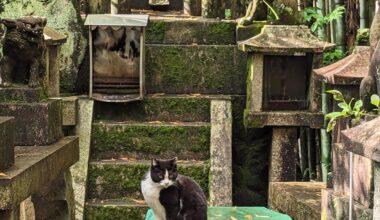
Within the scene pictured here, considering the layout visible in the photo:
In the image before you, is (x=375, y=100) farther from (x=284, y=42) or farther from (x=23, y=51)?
(x=284, y=42)

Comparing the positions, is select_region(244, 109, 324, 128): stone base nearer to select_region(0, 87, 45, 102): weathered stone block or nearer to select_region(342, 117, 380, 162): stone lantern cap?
select_region(0, 87, 45, 102): weathered stone block

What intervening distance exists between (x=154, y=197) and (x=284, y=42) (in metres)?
3.72

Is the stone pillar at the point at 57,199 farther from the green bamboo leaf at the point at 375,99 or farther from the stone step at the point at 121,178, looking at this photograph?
the green bamboo leaf at the point at 375,99

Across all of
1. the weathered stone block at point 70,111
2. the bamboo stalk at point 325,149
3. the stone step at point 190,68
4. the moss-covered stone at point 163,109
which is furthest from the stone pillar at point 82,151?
the bamboo stalk at point 325,149

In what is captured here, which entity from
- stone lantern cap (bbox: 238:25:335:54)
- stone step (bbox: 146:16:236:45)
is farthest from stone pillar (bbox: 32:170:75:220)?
stone step (bbox: 146:16:236:45)

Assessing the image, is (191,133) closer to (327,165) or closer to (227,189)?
(227,189)

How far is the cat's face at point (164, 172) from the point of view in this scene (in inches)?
292

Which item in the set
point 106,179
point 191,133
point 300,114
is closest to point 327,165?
point 300,114

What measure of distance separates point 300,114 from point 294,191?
→ 59.2 inches

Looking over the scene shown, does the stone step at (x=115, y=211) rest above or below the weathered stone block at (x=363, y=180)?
below

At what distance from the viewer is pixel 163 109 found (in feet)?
37.3

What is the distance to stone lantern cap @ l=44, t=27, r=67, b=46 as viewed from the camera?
10.1m

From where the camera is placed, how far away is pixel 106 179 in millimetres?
10320

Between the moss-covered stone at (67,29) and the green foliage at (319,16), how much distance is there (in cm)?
311
